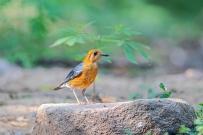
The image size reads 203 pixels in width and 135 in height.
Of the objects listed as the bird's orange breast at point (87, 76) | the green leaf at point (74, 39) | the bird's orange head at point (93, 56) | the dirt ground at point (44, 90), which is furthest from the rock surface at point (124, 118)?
the green leaf at point (74, 39)

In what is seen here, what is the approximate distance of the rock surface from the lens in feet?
16.5

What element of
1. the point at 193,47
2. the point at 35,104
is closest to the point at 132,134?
the point at 35,104

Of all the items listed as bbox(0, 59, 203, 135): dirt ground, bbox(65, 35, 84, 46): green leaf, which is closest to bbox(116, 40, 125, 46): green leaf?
bbox(65, 35, 84, 46): green leaf

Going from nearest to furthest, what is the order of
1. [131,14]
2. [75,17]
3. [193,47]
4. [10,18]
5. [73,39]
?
[73,39] → [10,18] → [75,17] → [193,47] → [131,14]

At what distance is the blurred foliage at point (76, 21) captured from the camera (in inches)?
490

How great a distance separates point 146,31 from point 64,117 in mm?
15067

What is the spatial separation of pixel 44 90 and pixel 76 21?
304 inches

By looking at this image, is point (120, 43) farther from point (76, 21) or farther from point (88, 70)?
point (76, 21)

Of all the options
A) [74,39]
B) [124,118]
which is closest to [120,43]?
[74,39]

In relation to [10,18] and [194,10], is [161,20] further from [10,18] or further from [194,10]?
[10,18]

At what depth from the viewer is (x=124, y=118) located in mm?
5086

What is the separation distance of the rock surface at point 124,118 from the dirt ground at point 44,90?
1254 mm

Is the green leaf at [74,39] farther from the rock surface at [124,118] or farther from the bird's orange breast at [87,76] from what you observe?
the rock surface at [124,118]

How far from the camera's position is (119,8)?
67.4 feet
